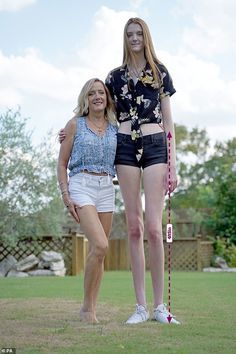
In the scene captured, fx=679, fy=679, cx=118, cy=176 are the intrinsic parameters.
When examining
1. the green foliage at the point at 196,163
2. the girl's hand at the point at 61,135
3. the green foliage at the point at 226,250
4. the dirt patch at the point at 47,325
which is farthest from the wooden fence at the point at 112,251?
the girl's hand at the point at 61,135

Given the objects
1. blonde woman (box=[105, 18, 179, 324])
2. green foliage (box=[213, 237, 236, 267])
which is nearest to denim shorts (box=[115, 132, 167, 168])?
blonde woman (box=[105, 18, 179, 324])

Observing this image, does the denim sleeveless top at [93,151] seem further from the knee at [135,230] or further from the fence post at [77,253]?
the fence post at [77,253]

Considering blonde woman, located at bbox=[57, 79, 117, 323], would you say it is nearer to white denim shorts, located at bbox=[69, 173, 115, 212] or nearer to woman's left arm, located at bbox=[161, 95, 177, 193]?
white denim shorts, located at bbox=[69, 173, 115, 212]

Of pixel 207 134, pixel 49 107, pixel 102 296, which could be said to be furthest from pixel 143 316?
pixel 207 134

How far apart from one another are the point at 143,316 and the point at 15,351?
1381mm

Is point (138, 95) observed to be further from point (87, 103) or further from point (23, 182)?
point (23, 182)

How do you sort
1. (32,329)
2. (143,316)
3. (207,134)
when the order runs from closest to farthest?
(32,329), (143,316), (207,134)

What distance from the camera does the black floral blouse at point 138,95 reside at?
4.74 metres

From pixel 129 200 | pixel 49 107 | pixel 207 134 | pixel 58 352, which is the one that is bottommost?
pixel 58 352

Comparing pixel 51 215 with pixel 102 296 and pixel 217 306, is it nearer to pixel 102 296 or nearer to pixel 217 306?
pixel 102 296

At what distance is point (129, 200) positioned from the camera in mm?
4750

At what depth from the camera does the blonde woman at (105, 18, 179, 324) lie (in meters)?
4.70

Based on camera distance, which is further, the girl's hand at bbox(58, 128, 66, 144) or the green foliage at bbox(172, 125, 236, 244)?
the green foliage at bbox(172, 125, 236, 244)

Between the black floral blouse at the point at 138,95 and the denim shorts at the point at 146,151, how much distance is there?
42 mm
